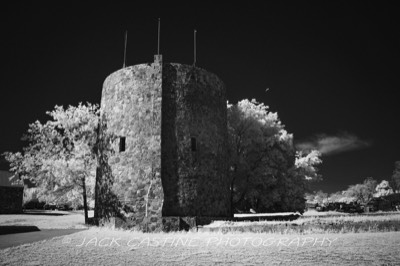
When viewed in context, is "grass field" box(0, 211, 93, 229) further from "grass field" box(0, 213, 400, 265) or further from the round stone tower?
"grass field" box(0, 213, 400, 265)

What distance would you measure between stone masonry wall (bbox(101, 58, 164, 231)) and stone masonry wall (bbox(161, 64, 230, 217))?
536 millimetres

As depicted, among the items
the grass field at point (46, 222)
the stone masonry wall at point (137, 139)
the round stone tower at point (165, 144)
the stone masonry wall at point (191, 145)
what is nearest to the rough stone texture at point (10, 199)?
the grass field at point (46, 222)

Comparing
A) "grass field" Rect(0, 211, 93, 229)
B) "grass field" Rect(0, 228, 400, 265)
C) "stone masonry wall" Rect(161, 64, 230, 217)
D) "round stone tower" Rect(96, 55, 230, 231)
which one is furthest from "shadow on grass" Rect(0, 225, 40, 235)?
"stone masonry wall" Rect(161, 64, 230, 217)

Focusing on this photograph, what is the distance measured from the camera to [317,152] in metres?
33.6

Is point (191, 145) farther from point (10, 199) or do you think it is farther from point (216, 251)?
point (10, 199)

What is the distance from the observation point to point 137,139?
22.6 metres

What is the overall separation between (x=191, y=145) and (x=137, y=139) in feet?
10.9

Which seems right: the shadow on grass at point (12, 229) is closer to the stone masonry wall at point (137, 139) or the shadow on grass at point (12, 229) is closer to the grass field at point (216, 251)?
the grass field at point (216, 251)

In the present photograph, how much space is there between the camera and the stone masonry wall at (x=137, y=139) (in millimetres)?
21469

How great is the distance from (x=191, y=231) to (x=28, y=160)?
1354cm

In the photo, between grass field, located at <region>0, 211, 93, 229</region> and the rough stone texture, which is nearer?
grass field, located at <region>0, 211, 93, 229</region>

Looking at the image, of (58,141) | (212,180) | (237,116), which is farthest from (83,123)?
(237,116)

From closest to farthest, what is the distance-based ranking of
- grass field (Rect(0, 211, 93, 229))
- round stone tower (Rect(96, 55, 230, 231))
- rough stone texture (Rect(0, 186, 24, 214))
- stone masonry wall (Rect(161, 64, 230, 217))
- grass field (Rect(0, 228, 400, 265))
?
grass field (Rect(0, 228, 400, 265)) → round stone tower (Rect(96, 55, 230, 231)) → stone masonry wall (Rect(161, 64, 230, 217)) → grass field (Rect(0, 211, 93, 229)) → rough stone texture (Rect(0, 186, 24, 214))

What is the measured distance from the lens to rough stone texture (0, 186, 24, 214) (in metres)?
46.2
